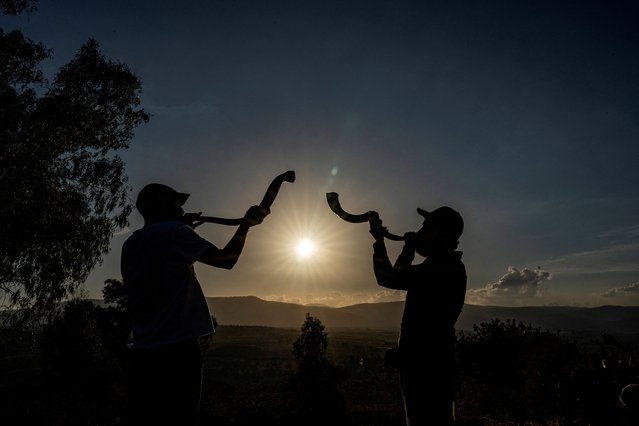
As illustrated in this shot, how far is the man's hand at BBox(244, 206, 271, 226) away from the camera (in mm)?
2644

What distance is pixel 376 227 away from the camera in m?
3.31

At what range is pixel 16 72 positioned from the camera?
1623 centimetres

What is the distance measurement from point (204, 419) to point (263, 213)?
1753 centimetres

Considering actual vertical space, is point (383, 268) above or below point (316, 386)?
above

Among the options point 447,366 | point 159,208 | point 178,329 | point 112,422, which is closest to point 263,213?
point 159,208

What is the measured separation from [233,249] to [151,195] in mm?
667

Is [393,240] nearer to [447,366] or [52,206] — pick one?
[447,366]

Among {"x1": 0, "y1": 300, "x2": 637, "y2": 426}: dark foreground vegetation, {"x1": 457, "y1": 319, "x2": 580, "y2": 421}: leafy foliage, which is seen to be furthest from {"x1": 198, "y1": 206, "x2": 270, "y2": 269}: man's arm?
→ {"x1": 457, "y1": 319, "x2": 580, "y2": 421}: leafy foliage

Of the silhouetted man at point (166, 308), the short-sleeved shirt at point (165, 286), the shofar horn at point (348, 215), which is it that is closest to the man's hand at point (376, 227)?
the shofar horn at point (348, 215)

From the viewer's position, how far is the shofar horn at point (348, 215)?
3.49 m

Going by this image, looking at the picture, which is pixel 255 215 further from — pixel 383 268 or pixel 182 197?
pixel 383 268

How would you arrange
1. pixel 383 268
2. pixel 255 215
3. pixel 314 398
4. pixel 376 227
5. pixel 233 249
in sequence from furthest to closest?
pixel 314 398, pixel 376 227, pixel 383 268, pixel 255 215, pixel 233 249

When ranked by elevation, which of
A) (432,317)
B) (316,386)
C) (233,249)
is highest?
(233,249)

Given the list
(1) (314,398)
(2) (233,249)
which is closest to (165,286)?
(2) (233,249)
